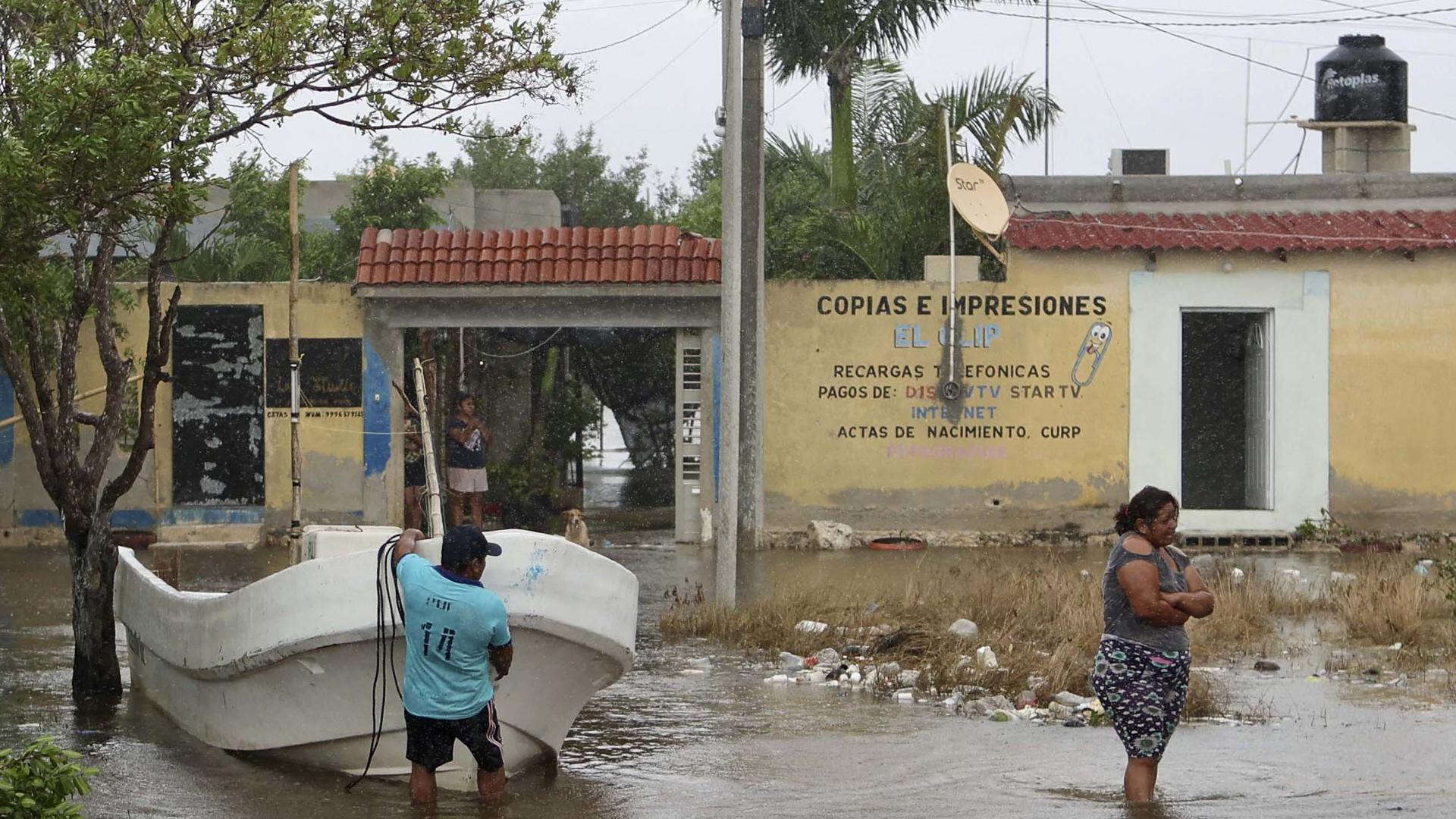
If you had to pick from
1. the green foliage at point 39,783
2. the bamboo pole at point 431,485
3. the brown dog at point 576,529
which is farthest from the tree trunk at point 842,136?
the green foliage at point 39,783

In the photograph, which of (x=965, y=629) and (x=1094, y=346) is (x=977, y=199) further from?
(x=965, y=629)

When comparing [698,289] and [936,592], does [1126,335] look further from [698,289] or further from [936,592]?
[936,592]

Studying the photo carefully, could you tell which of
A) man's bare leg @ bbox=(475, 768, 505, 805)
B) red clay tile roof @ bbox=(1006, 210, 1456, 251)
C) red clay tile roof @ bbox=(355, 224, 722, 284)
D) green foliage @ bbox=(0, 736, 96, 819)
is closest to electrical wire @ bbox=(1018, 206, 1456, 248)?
red clay tile roof @ bbox=(1006, 210, 1456, 251)

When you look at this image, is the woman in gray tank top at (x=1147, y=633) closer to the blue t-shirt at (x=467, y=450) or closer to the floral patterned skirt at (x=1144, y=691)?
the floral patterned skirt at (x=1144, y=691)

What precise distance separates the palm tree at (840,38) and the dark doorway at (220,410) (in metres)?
8.30

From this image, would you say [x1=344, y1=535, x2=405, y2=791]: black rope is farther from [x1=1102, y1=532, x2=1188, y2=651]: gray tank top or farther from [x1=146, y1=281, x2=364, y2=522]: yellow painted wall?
[x1=146, y1=281, x2=364, y2=522]: yellow painted wall

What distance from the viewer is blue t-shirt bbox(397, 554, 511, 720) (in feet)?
23.3

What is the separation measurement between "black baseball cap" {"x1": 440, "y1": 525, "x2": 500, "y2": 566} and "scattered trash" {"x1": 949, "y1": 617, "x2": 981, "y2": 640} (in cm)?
498

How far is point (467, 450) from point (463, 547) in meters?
11.3

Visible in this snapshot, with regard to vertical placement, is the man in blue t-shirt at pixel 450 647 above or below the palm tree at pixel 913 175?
below

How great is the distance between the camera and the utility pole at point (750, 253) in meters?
14.6

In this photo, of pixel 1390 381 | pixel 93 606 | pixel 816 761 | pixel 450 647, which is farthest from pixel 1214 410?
pixel 450 647

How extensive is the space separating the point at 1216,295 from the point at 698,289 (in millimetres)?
5948

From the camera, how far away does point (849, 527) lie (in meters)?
18.9
